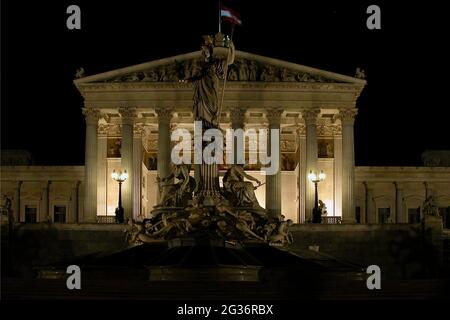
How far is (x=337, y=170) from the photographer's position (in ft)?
253

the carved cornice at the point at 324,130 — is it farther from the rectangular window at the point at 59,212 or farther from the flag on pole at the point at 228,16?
the flag on pole at the point at 228,16

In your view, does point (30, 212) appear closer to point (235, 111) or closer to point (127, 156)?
point (127, 156)

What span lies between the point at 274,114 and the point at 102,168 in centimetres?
1390

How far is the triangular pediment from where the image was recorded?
75125 mm

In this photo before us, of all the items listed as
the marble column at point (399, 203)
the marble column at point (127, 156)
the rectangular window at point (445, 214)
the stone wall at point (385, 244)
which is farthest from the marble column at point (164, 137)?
the rectangular window at point (445, 214)

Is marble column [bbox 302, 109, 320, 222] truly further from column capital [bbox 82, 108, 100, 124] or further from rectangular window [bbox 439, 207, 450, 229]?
rectangular window [bbox 439, 207, 450, 229]

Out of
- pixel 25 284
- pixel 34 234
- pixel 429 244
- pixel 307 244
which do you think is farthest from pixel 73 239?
pixel 25 284

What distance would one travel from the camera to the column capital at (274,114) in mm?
75125

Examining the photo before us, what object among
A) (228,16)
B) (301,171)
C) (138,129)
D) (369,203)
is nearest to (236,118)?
(301,171)

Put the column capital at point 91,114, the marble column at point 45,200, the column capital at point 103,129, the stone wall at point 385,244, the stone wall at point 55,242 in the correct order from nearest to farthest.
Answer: the stone wall at point 385,244 < the stone wall at point 55,242 < the column capital at point 91,114 < the column capital at point 103,129 < the marble column at point 45,200

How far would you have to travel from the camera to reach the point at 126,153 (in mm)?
74688

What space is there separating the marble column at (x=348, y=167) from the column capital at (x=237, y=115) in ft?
22.7
